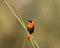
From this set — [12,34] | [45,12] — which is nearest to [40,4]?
[45,12]

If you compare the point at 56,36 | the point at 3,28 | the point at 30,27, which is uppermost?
the point at 30,27

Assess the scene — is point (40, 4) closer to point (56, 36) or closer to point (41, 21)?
point (41, 21)

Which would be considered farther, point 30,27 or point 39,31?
point 39,31

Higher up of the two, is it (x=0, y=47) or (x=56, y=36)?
(x=0, y=47)

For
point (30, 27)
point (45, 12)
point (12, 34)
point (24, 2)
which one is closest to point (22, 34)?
point (12, 34)

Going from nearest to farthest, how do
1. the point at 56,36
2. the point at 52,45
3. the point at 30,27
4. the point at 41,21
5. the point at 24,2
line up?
1. the point at 30,27
2. the point at 52,45
3. the point at 56,36
4. the point at 41,21
5. the point at 24,2

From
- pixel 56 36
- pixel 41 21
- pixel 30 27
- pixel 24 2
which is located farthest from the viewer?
pixel 24 2

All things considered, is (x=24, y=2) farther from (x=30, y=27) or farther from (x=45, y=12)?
(x=30, y=27)
